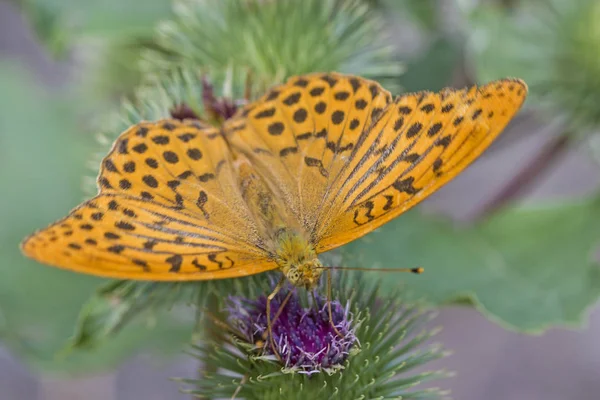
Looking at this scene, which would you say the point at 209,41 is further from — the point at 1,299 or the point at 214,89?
the point at 1,299

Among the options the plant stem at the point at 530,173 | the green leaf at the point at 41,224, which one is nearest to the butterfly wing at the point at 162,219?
the green leaf at the point at 41,224

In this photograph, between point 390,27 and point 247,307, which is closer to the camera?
point 247,307

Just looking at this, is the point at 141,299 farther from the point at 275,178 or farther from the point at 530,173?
the point at 530,173

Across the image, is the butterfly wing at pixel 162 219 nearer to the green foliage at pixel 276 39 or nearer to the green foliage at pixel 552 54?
the green foliage at pixel 276 39

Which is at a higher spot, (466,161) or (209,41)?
(209,41)

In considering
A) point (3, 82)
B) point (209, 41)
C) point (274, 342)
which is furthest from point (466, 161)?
point (3, 82)

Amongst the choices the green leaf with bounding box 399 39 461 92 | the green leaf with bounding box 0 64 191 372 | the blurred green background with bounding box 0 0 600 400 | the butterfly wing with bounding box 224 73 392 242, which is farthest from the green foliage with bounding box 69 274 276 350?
the green leaf with bounding box 399 39 461 92
